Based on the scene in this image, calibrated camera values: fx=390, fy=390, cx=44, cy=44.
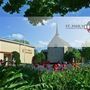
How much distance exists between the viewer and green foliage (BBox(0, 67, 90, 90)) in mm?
5758

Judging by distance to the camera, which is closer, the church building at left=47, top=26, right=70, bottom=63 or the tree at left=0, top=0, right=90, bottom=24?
the tree at left=0, top=0, right=90, bottom=24

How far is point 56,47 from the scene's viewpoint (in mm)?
26016

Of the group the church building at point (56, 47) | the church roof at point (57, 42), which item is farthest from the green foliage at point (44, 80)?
the church building at point (56, 47)

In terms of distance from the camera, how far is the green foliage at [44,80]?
5.76 metres

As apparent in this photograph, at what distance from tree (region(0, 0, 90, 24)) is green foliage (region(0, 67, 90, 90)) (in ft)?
7.76

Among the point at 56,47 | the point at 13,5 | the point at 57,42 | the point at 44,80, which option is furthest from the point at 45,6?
the point at 56,47

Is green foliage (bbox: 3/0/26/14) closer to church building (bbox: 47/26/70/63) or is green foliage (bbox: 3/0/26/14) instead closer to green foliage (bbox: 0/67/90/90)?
green foliage (bbox: 0/67/90/90)

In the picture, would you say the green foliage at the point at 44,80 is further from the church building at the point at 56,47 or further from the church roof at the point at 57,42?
the church building at the point at 56,47

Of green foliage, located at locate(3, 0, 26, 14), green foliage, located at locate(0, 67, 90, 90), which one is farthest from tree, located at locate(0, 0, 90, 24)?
green foliage, located at locate(0, 67, 90, 90)

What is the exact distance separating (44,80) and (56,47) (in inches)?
762

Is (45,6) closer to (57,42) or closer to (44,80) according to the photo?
(44,80)

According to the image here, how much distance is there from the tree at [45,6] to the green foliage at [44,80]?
2.37 m

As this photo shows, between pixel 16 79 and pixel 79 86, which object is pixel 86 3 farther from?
pixel 16 79

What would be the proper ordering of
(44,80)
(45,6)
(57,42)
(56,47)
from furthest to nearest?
(56,47)
(57,42)
(45,6)
(44,80)
